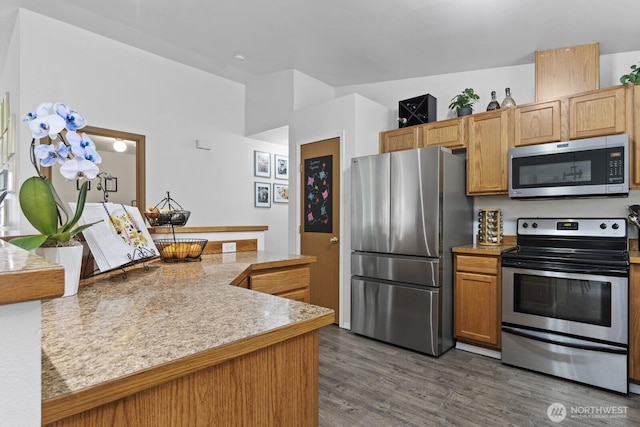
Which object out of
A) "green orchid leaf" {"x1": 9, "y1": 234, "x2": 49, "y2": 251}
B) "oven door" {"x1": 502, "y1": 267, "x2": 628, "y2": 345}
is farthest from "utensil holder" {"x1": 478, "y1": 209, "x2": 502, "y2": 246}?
"green orchid leaf" {"x1": 9, "y1": 234, "x2": 49, "y2": 251}

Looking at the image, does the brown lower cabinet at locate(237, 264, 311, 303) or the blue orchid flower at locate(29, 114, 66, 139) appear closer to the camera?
the blue orchid flower at locate(29, 114, 66, 139)

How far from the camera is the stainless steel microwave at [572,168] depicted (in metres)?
2.49

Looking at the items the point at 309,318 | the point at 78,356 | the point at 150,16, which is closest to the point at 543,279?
the point at 309,318

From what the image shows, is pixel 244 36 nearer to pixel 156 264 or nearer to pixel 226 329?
pixel 156 264

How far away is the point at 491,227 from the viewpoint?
328cm

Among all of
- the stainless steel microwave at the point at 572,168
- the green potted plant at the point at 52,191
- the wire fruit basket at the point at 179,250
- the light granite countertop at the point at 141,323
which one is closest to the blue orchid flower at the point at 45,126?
the green potted plant at the point at 52,191

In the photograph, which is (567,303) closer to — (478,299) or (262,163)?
(478,299)

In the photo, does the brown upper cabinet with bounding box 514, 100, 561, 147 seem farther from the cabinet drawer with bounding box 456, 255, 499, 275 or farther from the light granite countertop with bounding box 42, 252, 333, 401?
the light granite countertop with bounding box 42, 252, 333, 401

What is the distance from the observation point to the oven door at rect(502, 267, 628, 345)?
90.0 inches

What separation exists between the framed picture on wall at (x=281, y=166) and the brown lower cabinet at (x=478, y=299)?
3.21m

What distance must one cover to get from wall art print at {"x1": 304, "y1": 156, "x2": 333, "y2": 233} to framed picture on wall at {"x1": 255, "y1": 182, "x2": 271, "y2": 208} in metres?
1.23

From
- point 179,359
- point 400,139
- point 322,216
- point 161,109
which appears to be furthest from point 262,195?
point 179,359

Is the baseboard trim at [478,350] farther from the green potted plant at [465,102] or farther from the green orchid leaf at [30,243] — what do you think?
the green orchid leaf at [30,243]

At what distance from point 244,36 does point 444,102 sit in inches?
85.3
